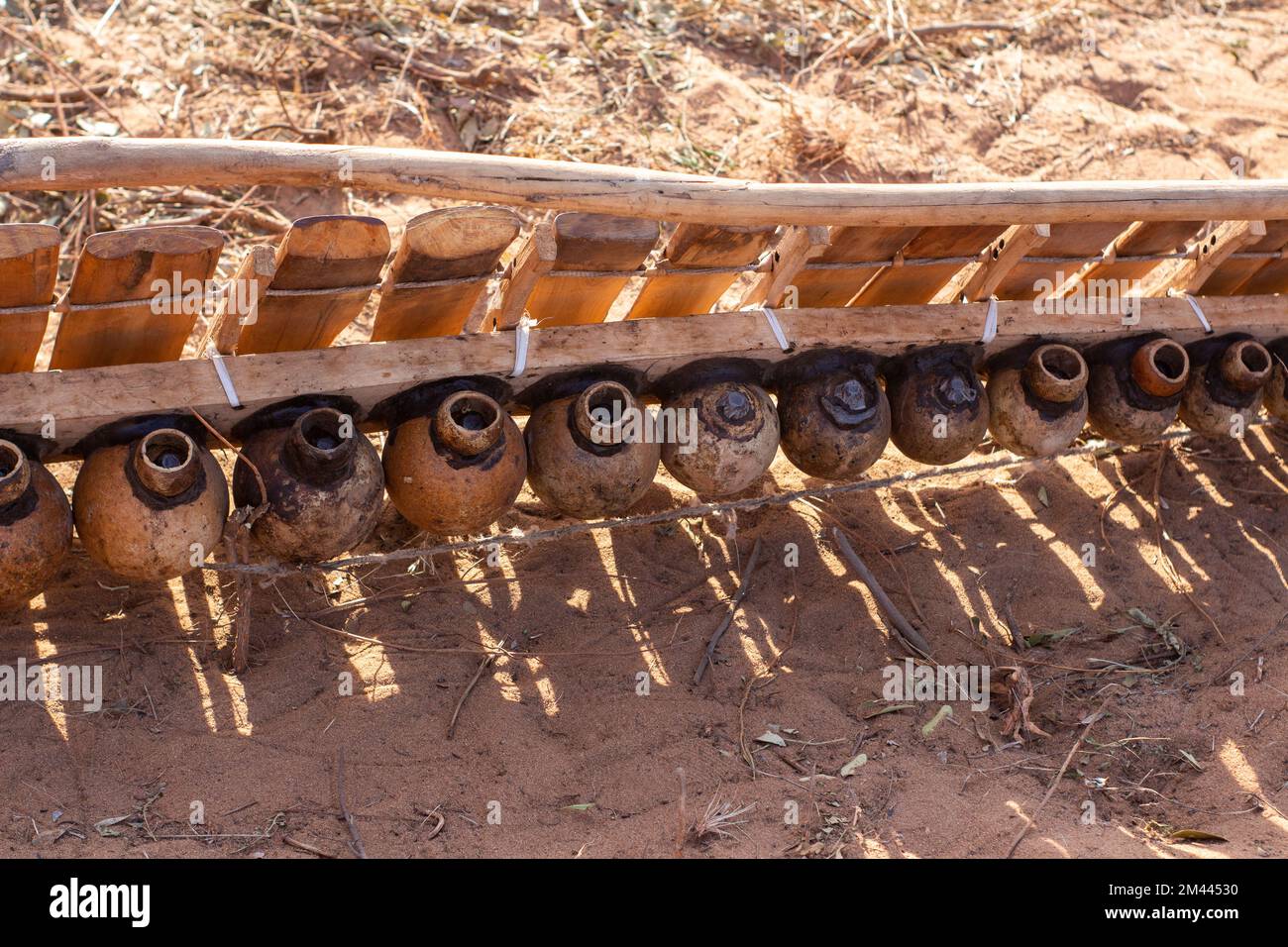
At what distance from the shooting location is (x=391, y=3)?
7.24m

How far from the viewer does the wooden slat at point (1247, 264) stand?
5258 mm

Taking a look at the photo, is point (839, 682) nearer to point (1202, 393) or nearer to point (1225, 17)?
point (1202, 393)

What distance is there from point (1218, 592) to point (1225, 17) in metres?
5.49

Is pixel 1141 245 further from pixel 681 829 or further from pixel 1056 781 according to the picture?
pixel 681 829

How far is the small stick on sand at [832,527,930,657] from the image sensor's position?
476 cm

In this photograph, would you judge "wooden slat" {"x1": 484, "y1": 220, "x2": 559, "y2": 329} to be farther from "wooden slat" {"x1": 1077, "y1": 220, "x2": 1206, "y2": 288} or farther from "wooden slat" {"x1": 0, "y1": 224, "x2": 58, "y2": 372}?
"wooden slat" {"x1": 1077, "y1": 220, "x2": 1206, "y2": 288}

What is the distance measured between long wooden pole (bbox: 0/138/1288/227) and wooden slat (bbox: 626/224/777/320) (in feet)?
0.47

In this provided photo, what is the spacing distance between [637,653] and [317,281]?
5.37 feet

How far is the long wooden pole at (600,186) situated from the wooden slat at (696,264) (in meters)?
0.14

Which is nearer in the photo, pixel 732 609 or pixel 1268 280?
pixel 732 609

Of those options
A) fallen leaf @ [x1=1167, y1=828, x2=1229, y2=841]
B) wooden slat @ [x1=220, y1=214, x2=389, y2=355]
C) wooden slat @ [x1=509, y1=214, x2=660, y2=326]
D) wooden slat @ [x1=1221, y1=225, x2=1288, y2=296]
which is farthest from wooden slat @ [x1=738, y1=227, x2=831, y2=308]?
fallen leaf @ [x1=1167, y1=828, x2=1229, y2=841]

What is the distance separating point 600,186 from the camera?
414 centimetres

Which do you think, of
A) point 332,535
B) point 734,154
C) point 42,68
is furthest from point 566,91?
point 332,535

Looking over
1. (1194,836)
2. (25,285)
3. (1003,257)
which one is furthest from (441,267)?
(1194,836)
